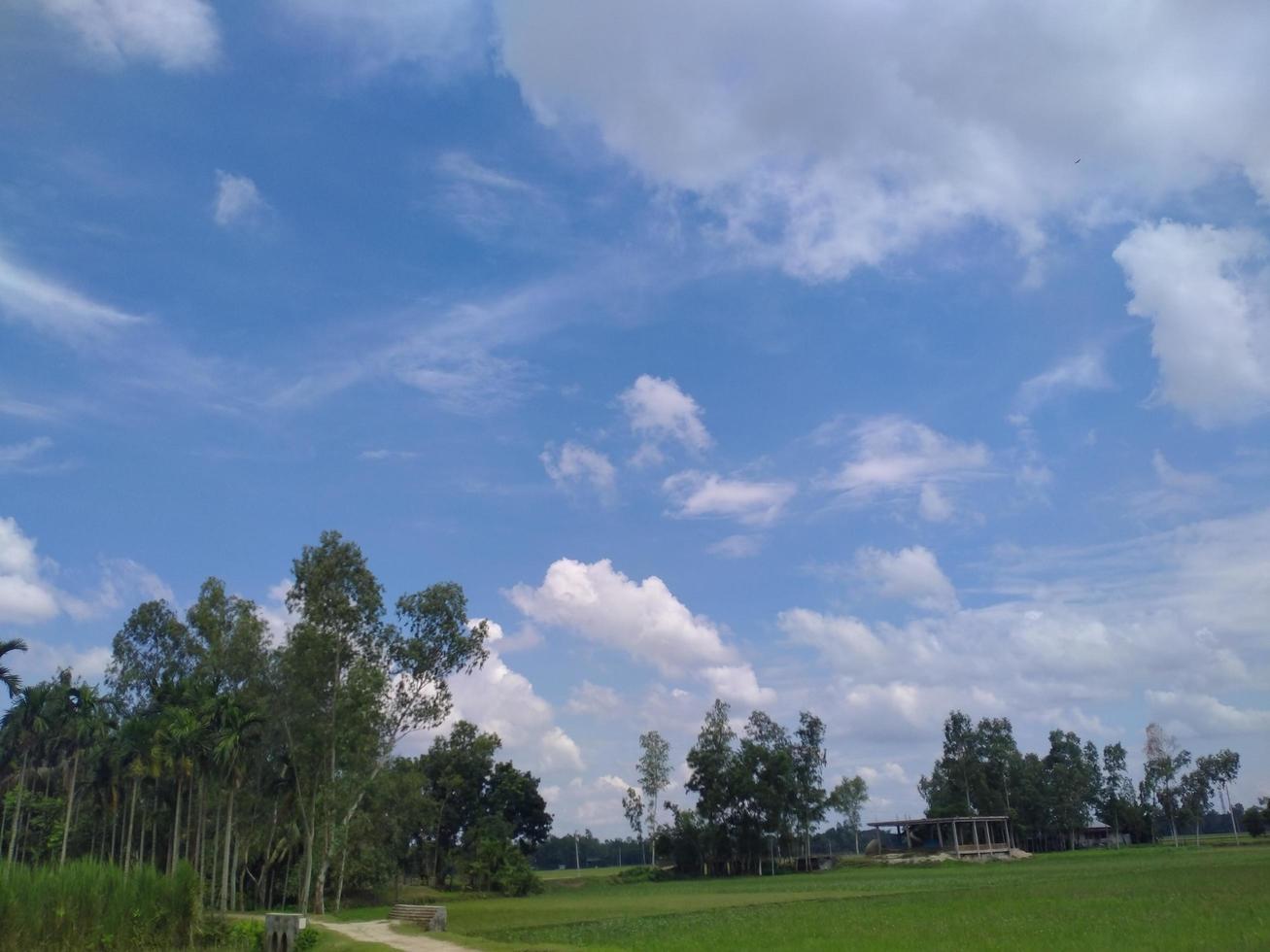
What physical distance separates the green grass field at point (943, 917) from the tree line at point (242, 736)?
9369 millimetres

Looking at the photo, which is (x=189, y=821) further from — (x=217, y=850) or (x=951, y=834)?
(x=951, y=834)

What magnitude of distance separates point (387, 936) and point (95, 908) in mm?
9080

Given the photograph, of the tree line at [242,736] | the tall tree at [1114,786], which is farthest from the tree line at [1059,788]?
the tree line at [242,736]

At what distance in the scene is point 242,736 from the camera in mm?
51000

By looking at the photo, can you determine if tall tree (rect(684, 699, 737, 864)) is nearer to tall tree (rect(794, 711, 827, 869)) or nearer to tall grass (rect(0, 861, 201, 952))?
tall tree (rect(794, 711, 827, 869))

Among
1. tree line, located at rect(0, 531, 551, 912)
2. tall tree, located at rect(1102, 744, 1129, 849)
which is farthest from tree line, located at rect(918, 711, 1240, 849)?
tree line, located at rect(0, 531, 551, 912)

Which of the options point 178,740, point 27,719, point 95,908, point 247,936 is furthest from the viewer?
point 27,719

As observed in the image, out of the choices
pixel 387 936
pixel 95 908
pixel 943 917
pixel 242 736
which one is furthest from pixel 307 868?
pixel 943 917

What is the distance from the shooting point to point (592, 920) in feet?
135

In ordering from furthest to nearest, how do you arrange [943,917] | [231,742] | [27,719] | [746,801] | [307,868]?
[746,801] → [27,719] → [307,868] → [231,742] → [943,917]

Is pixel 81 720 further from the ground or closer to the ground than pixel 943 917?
further from the ground

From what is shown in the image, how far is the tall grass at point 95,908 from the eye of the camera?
27.5 metres

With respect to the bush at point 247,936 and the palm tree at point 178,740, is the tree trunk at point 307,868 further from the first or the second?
the bush at point 247,936

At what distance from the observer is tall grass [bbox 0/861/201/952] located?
1083 inches
